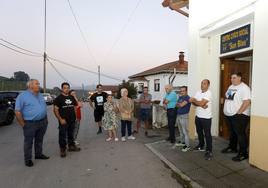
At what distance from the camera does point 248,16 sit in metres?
4.73

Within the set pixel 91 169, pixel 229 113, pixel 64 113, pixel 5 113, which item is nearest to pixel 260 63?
pixel 229 113

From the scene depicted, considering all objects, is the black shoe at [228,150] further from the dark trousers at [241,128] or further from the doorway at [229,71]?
the doorway at [229,71]

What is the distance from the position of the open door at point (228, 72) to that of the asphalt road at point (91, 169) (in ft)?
7.28

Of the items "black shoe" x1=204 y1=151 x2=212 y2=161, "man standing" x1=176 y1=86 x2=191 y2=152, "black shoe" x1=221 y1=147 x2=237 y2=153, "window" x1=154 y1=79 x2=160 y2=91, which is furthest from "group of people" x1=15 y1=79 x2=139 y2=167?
"window" x1=154 y1=79 x2=160 y2=91

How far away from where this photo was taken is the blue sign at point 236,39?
5.22m

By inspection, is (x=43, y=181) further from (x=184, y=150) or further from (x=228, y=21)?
(x=228, y=21)

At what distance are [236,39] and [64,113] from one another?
14.8 ft

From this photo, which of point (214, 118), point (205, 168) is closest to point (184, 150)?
point (205, 168)

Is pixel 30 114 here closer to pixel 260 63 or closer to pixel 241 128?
pixel 241 128

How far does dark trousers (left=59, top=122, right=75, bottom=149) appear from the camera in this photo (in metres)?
5.41

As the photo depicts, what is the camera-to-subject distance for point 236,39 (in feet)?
18.2

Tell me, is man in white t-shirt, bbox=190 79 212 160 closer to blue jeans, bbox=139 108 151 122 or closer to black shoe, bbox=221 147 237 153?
black shoe, bbox=221 147 237 153

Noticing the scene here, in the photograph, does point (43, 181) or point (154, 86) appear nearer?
point (43, 181)

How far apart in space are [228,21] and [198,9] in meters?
1.51
